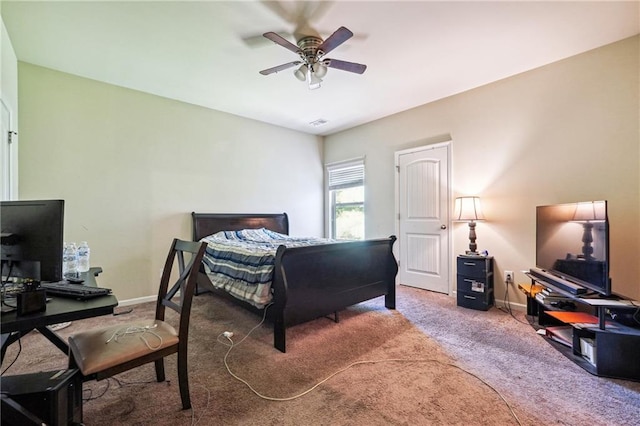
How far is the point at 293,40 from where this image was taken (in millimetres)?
2607

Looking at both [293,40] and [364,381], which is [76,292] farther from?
[293,40]

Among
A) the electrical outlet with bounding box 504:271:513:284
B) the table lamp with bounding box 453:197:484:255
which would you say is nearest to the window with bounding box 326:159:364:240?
the table lamp with bounding box 453:197:484:255

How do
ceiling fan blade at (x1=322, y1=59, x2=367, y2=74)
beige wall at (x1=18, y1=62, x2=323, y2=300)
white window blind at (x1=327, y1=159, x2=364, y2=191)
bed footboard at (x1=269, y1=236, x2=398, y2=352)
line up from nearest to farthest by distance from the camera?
1. bed footboard at (x1=269, y1=236, x2=398, y2=352)
2. ceiling fan blade at (x1=322, y1=59, x2=367, y2=74)
3. beige wall at (x1=18, y1=62, x2=323, y2=300)
4. white window blind at (x1=327, y1=159, x2=364, y2=191)

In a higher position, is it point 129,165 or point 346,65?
point 346,65

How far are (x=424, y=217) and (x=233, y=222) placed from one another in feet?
9.24

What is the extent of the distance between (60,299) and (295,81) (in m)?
2.97

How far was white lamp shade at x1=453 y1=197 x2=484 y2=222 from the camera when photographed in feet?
11.2

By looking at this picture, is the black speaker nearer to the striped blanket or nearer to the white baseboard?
the striped blanket

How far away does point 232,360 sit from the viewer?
214cm

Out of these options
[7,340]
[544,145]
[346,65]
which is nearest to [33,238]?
[7,340]

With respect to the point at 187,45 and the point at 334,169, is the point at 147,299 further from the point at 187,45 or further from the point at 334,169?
the point at 334,169

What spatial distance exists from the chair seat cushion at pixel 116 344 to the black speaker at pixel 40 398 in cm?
9

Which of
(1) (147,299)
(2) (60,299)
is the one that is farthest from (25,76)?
(2) (60,299)

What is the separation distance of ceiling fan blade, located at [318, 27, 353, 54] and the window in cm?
273
